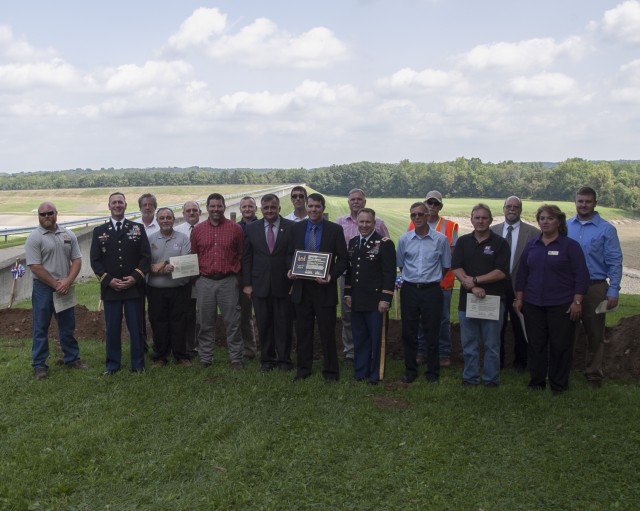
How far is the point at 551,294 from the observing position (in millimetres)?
6789

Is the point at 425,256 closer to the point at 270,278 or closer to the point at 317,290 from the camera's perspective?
the point at 317,290

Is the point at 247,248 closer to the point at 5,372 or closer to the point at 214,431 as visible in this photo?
the point at 214,431

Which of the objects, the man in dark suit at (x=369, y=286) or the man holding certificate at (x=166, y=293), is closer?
the man in dark suit at (x=369, y=286)

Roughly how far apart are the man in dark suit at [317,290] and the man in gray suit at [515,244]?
2.15 m

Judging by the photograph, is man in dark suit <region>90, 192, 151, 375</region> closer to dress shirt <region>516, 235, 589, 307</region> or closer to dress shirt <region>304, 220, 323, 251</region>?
dress shirt <region>304, 220, 323, 251</region>

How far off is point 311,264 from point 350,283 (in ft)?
1.89

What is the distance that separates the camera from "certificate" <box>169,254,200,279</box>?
7793 mm

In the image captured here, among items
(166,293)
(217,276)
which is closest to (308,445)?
(217,276)

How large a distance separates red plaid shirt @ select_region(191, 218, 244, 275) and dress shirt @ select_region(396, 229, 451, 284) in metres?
2.25

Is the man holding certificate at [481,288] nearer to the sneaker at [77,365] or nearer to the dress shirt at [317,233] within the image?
the dress shirt at [317,233]

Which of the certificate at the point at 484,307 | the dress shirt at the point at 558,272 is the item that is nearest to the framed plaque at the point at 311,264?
the certificate at the point at 484,307

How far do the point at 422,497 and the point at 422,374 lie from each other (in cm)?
310

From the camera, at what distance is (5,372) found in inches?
313

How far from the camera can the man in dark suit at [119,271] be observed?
7.71 metres
